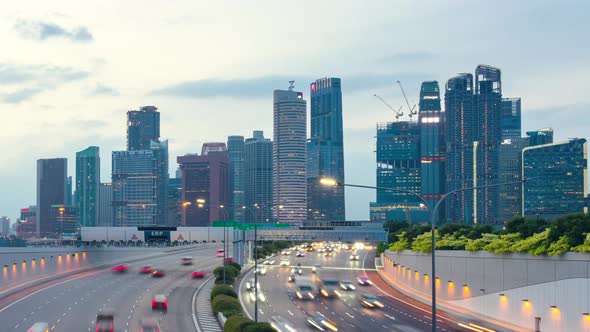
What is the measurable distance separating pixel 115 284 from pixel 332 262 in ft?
215

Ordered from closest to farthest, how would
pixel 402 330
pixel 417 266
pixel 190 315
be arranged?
pixel 402 330 → pixel 190 315 → pixel 417 266

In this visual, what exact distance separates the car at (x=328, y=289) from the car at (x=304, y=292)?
240cm

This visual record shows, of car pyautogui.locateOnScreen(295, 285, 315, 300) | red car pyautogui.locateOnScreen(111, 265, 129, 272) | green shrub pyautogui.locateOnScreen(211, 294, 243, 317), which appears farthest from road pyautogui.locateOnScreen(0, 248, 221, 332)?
car pyautogui.locateOnScreen(295, 285, 315, 300)

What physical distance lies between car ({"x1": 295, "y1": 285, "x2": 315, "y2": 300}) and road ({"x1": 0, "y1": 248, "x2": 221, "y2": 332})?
14237 mm

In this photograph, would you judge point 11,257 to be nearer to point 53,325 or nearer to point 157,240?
point 53,325

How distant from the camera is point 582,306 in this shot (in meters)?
56.1

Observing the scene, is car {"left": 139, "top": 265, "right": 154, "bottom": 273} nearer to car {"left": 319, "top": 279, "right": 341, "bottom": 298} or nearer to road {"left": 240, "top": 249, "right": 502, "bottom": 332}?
road {"left": 240, "top": 249, "right": 502, "bottom": 332}

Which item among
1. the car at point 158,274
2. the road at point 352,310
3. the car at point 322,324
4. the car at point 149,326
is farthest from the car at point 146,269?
the car at point 322,324

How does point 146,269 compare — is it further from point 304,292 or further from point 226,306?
point 226,306

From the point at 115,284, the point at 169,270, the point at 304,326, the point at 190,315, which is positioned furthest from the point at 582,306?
the point at 169,270

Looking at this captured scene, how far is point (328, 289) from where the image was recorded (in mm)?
108688

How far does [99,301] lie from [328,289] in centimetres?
3254

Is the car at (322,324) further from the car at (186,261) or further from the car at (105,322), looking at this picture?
the car at (186,261)

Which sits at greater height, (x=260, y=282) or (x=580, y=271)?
(x=580, y=271)
